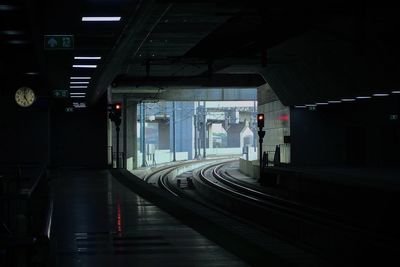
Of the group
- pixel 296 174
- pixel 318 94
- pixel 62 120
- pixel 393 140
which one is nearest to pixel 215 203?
pixel 296 174

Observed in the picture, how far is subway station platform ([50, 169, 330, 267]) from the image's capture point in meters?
8.42

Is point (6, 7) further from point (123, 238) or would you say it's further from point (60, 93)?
point (60, 93)

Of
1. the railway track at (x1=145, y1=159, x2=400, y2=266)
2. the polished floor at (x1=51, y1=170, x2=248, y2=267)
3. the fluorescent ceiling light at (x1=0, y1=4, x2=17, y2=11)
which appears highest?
the fluorescent ceiling light at (x1=0, y1=4, x2=17, y2=11)

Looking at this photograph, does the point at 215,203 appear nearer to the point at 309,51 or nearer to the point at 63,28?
the point at 309,51

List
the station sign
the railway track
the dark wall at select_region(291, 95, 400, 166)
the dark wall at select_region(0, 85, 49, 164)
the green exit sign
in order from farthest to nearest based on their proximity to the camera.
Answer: the dark wall at select_region(291, 95, 400, 166), the dark wall at select_region(0, 85, 49, 164), the station sign, the green exit sign, the railway track

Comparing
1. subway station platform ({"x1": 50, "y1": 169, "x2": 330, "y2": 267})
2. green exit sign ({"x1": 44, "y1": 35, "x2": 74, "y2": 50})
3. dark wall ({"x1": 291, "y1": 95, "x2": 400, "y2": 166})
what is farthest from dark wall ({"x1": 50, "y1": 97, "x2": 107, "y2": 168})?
green exit sign ({"x1": 44, "y1": 35, "x2": 74, "y2": 50})

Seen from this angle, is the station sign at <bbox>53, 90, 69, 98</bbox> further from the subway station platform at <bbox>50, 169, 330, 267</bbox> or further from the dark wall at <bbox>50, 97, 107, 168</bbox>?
the subway station platform at <bbox>50, 169, 330, 267</bbox>

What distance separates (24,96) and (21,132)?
3300 mm

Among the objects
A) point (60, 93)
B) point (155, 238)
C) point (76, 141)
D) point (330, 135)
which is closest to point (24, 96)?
point (60, 93)

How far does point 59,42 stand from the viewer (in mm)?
13805

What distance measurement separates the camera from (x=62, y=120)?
3853cm

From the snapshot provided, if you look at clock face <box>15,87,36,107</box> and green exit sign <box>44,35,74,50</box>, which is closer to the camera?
green exit sign <box>44,35,74,50</box>

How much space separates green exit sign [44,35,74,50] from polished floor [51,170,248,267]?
11.4ft

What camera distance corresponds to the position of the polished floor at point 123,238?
8.49m
